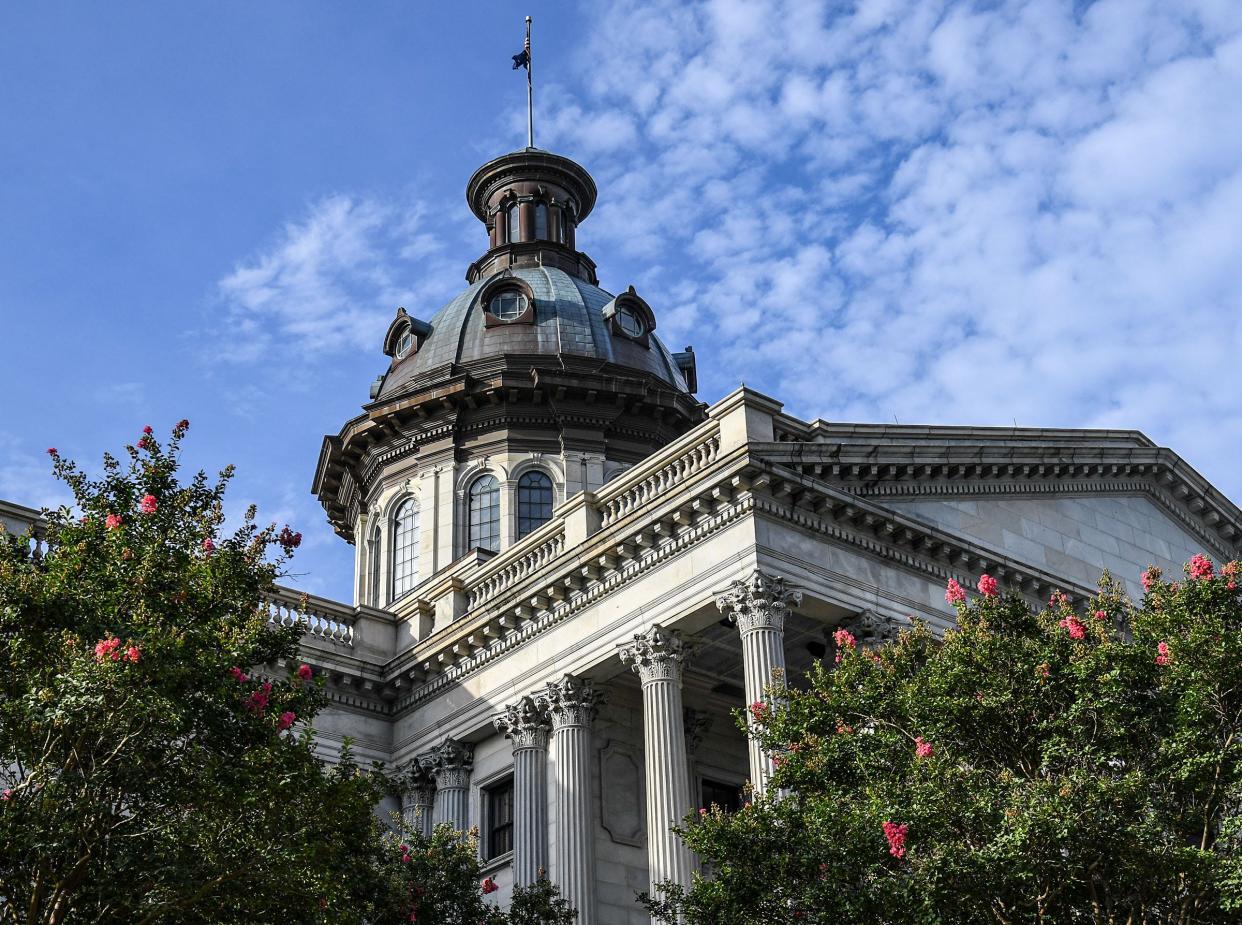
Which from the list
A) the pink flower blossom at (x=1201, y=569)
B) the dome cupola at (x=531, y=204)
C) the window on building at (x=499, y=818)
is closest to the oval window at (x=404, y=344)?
the dome cupola at (x=531, y=204)

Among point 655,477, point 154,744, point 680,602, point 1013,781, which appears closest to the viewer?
point 154,744

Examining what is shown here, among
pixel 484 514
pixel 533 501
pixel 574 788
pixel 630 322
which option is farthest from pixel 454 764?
pixel 630 322

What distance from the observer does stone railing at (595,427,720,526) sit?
26.2 meters

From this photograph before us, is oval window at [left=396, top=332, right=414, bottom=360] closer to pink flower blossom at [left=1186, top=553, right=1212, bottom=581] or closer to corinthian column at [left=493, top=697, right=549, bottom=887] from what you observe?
corinthian column at [left=493, top=697, right=549, bottom=887]

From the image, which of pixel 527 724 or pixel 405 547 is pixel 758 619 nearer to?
pixel 527 724

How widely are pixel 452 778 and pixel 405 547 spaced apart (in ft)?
45.0

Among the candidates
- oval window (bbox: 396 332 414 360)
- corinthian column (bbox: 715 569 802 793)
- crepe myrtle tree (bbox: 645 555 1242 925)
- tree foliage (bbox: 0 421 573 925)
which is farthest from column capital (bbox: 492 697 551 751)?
oval window (bbox: 396 332 414 360)

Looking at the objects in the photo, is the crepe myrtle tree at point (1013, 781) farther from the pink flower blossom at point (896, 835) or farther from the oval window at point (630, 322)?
the oval window at point (630, 322)

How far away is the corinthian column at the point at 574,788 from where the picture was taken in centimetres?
2623

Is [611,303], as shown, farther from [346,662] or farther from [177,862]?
[177,862]

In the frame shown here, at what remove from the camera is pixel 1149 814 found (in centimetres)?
1551

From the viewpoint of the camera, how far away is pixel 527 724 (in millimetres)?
28422

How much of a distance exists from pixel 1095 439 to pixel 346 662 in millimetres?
15853

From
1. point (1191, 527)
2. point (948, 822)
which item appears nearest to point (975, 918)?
point (948, 822)
